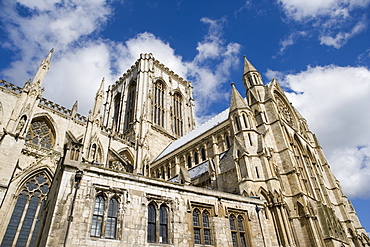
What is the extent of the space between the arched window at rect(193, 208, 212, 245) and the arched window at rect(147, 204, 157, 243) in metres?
2.18

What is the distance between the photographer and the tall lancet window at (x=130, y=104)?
43875mm

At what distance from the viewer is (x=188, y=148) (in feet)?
100

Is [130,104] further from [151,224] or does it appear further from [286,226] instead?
[151,224]

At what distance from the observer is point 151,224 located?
437 inches

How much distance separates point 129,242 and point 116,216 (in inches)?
46.1

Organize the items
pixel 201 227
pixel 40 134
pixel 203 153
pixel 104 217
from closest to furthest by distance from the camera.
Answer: pixel 104 217 < pixel 201 227 < pixel 40 134 < pixel 203 153

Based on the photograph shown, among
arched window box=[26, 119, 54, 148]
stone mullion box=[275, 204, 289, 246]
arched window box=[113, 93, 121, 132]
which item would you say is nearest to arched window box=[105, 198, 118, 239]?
stone mullion box=[275, 204, 289, 246]

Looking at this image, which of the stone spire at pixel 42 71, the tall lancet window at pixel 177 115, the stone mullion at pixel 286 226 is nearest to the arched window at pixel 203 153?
the stone mullion at pixel 286 226

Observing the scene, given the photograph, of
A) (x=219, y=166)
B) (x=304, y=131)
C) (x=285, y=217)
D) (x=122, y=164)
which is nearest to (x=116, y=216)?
(x=285, y=217)

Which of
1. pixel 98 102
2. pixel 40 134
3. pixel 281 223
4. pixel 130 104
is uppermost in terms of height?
pixel 130 104

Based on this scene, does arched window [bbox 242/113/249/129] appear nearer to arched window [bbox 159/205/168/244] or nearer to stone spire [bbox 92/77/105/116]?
arched window [bbox 159/205/168/244]

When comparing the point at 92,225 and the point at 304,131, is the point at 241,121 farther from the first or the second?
the point at 92,225

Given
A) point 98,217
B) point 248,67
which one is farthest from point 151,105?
point 98,217

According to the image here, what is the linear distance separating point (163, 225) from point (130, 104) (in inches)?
1475
